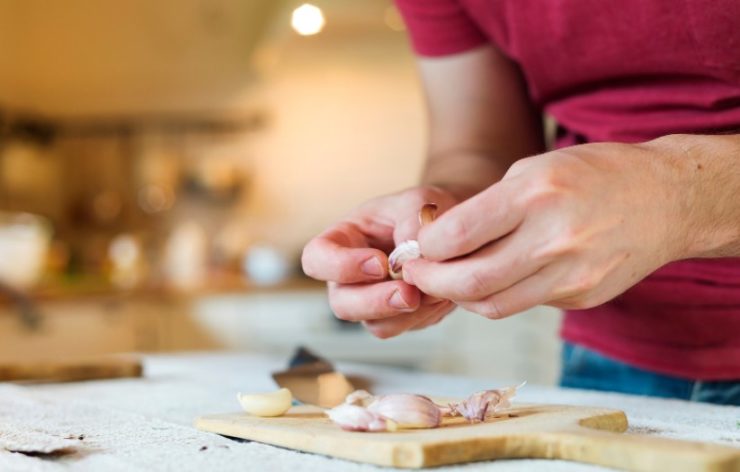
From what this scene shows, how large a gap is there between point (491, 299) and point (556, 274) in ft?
0.18

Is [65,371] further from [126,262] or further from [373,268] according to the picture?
[126,262]

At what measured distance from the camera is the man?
0.52 m

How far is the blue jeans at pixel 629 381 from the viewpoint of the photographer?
0.86 meters

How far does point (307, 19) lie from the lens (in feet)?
8.97

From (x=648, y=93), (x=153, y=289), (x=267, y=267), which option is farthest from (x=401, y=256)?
(x=267, y=267)

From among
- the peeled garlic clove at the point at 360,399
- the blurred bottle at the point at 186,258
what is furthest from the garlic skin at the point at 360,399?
the blurred bottle at the point at 186,258

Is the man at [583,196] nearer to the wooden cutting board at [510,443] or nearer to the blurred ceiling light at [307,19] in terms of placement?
the wooden cutting board at [510,443]

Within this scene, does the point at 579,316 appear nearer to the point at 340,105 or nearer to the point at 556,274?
the point at 556,274

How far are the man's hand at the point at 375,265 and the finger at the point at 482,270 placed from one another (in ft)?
0.37

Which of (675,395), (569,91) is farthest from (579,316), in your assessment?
(569,91)

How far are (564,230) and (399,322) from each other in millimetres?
292

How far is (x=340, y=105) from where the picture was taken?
3.77m

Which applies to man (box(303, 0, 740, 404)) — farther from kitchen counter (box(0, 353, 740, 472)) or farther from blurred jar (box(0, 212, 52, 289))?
blurred jar (box(0, 212, 52, 289))

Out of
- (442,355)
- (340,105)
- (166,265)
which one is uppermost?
(340,105)
